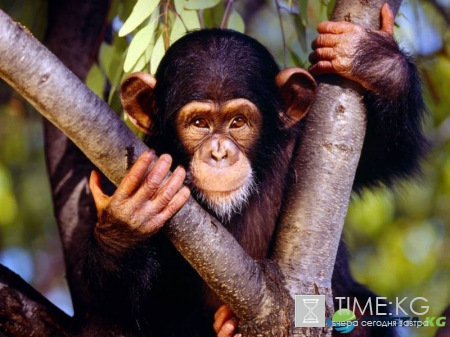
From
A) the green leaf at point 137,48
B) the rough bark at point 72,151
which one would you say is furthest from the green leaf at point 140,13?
the rough bark at point 72,151

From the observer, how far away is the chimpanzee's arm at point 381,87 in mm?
4035

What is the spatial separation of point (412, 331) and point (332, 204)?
9.47 feet

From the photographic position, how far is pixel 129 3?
5.40 metres

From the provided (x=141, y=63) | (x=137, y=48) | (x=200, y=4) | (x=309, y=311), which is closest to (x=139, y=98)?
(x=141, y=63)

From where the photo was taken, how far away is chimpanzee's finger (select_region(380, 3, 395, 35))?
4.05 metres

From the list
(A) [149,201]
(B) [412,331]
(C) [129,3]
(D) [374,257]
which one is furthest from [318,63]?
(D) [374,257]

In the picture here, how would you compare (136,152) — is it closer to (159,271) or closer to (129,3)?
(159,271)

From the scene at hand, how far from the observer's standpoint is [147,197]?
126 inches

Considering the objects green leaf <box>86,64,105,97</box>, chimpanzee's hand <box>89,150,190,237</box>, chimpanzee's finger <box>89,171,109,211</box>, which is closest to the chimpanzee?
chimpanzee's finger <box>89,171,109,211</box>

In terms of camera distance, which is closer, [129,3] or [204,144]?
[204,144]

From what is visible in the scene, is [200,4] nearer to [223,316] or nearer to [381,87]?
[381,87]

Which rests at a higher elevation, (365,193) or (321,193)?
(321,193)

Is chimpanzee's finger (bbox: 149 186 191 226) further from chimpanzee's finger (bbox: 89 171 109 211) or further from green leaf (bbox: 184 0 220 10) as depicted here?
green leaf (bbox: 184 0 220 10)

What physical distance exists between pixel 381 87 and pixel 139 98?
57.4 inches
